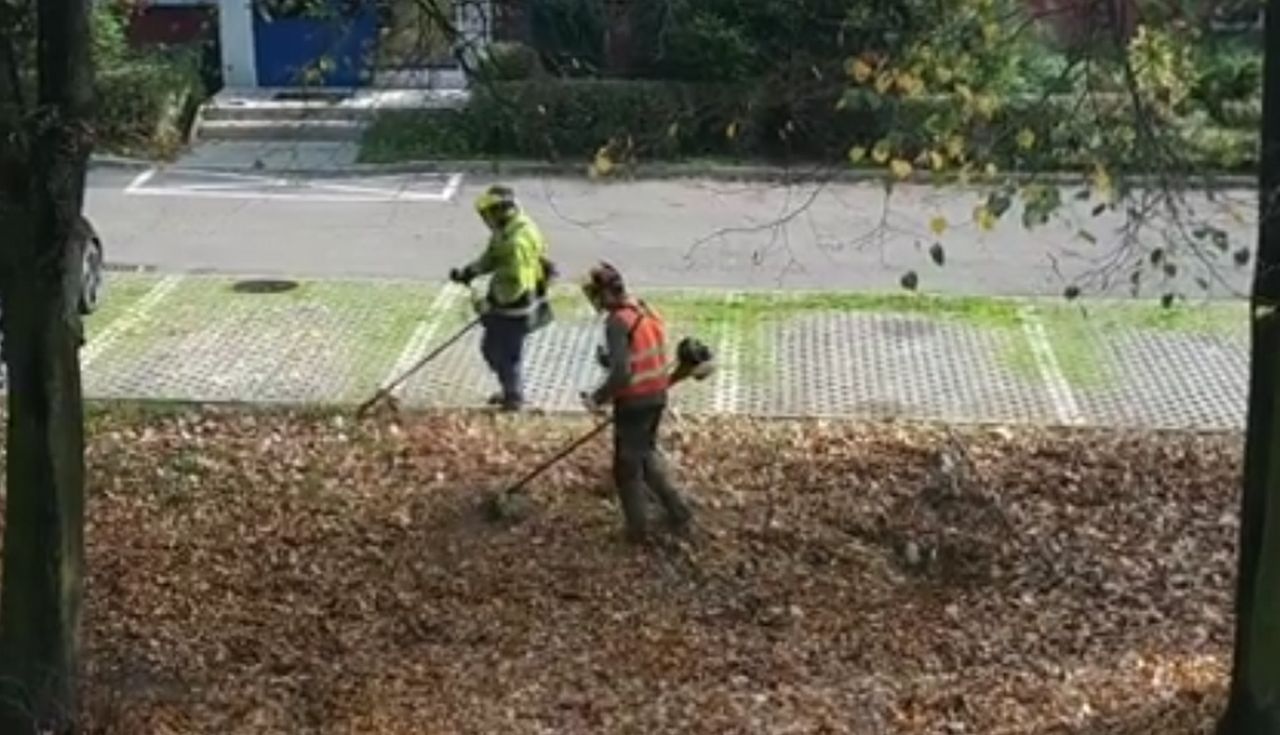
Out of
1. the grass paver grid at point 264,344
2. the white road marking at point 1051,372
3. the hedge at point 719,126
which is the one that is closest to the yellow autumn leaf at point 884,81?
the hedge at point 719,126

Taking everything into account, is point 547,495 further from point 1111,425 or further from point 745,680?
point 1111,425

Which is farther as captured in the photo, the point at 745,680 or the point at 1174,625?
the point at 1174,625

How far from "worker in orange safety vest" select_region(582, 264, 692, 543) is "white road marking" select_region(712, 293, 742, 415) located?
2823mm

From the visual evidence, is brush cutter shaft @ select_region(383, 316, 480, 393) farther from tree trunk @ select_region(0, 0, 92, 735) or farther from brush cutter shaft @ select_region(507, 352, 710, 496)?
tree trunk @ select_region(0, 0, 92, 735)

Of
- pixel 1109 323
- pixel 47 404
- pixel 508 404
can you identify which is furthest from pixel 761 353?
pixel 47 404

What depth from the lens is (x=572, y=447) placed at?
1057 centimetres

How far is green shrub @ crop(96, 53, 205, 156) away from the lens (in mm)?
20031

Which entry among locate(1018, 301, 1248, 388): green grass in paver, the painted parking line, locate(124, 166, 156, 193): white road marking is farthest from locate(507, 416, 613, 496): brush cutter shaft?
locate(124, 166, 156, 193): white road marking

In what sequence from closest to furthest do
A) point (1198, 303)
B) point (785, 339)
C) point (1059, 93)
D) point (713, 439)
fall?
point (1059, 93), point (713, 439), point (785, 339), point (1198, 303)

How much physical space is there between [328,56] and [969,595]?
12.3 ft

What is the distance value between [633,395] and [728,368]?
13.4ft

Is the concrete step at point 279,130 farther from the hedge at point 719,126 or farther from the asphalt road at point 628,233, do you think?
the asphalt road at point 628,233

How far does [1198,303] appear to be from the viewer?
15.3 m

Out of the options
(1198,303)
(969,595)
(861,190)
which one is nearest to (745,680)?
(969,595)
